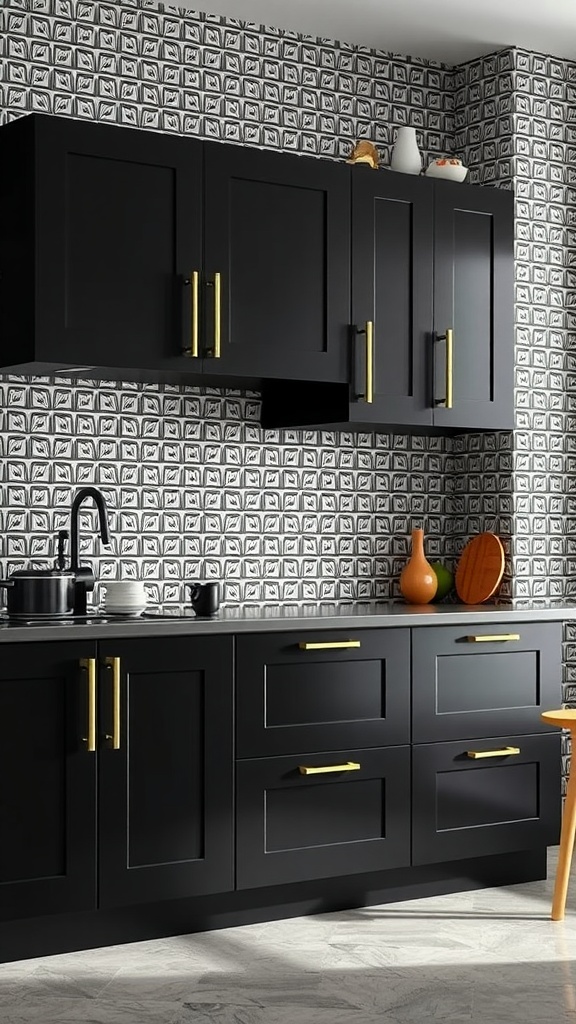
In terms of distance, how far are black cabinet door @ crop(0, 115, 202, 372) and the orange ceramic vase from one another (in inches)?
46.7

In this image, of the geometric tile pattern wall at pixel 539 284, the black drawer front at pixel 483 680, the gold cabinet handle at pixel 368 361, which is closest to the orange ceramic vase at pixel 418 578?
the geometric tile pattern wall at pixel 539 284

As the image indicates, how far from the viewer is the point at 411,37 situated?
4621 millimetres

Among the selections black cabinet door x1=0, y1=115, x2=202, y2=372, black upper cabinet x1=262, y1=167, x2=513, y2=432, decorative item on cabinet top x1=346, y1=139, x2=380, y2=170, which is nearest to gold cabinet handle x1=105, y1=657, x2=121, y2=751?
black cabinet door x1=0, y1=115, x2=202, y2=372

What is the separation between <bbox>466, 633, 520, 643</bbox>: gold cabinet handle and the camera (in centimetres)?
412

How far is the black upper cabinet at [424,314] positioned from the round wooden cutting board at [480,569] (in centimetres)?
43

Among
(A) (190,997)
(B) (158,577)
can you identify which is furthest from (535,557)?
(A) (190,997)

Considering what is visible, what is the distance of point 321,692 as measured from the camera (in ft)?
12.6

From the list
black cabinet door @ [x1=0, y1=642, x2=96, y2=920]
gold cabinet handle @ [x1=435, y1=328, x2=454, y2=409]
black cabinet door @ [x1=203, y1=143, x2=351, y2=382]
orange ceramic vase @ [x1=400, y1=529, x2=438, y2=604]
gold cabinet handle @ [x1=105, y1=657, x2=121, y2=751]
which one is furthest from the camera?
orange ceramic vase @ [x1=400, y1=529, x2=438, y2=604]

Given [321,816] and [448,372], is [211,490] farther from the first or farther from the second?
[321,816]

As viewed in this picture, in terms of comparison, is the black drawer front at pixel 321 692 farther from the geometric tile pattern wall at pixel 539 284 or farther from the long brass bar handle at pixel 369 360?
the geometric tile pattern wall at pixel 539 284

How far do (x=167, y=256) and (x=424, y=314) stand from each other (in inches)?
35.5

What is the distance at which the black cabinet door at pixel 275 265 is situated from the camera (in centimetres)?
389

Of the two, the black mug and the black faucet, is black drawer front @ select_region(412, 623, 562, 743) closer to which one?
the black mug

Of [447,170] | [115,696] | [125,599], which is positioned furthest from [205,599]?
[447,170]
